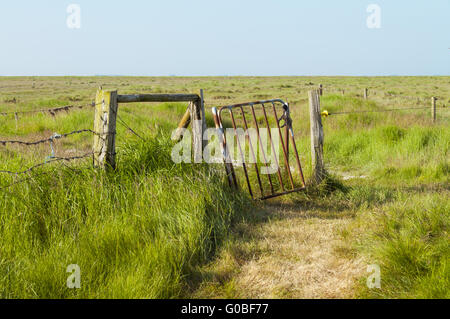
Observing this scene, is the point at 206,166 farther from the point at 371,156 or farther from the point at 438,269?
the point at 371,156

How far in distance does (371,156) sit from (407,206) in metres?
3.78

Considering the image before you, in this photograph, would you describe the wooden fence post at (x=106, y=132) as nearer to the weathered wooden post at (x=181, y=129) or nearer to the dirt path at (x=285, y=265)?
the weathered wooden post at (x=181, y=129)

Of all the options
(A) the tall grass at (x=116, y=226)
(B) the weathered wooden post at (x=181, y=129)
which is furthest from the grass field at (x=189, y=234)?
(B) the weathered wooden post at (x=181, y=129)

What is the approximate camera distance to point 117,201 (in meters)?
4.00

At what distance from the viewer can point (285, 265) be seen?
3.74m

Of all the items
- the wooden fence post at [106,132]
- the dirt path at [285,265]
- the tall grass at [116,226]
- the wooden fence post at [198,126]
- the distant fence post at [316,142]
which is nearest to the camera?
the tall grass at [116,226]

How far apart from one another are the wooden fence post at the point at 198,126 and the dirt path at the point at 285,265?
3.87 feet

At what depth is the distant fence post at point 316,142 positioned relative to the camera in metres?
5.89

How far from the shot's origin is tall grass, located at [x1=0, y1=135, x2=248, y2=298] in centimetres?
305

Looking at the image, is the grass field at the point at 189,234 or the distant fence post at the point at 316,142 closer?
the grass field at the point at 189,234

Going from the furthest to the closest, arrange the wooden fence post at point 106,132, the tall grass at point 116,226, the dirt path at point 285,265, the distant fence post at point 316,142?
the distant fence post at point 316,142 < the wooden fence post at point 106,132 < the dirt path at point 285,265 < the tall grass at point 116,226

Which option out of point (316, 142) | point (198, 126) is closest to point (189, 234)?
point (198, 126)

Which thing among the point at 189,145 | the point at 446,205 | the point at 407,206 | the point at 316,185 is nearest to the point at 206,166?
the point at 189,145

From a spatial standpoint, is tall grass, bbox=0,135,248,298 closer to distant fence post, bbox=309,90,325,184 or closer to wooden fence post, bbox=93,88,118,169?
wooden fence post, bbox=93,88,118,169
